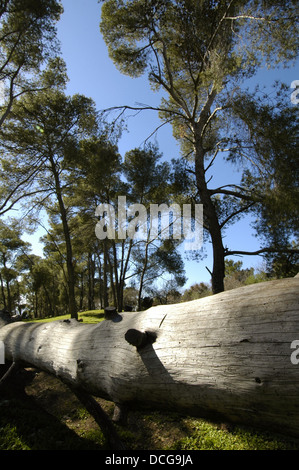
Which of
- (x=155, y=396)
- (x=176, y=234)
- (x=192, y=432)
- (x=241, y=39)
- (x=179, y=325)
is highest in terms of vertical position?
(x=241, y=39)

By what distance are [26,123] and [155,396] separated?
→ 14730mm

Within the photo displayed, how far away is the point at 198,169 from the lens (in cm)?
906

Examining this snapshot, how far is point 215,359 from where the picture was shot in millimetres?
1521

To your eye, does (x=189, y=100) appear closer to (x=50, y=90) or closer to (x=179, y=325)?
(x=50, y=90)

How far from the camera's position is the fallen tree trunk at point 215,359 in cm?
127

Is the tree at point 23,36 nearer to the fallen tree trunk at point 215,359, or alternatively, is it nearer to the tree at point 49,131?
the tree at point 49,131

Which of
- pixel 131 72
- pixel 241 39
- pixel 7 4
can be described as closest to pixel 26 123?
pixel 7 4

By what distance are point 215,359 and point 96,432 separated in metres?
3.10
